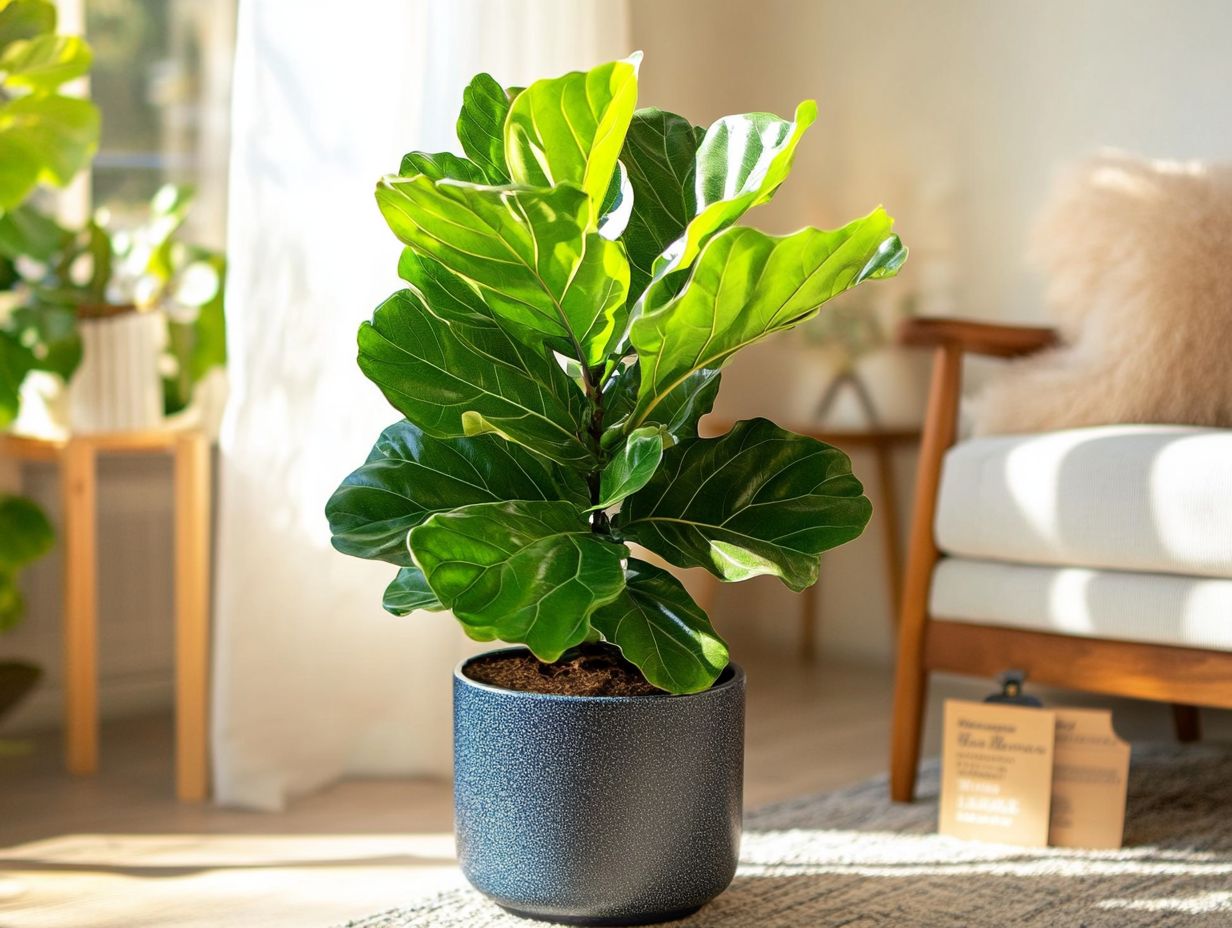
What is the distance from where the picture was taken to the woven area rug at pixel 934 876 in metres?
1.42

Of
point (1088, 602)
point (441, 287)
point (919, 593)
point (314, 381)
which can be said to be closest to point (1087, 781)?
point (1088, 602)

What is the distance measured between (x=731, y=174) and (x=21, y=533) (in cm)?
127

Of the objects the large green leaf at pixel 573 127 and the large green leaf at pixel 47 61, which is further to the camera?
the large green leaf at pixel 47 61

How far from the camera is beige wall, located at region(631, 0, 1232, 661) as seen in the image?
263 cm

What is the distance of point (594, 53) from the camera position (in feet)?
7.23

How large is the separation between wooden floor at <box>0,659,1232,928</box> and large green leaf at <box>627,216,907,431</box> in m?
0.72

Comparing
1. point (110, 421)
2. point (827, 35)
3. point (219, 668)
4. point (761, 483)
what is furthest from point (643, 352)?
point (827, 35)

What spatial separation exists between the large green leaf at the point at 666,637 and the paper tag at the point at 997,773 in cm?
58

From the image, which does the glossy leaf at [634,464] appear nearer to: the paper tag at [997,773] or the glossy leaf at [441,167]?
the glossy leaf at [441,167]

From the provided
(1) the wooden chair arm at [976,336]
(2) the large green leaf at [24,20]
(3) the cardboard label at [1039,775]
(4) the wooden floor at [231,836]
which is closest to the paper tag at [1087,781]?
(3) the cardboard label at [1039,775]

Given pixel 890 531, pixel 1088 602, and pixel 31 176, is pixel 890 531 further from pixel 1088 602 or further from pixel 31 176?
pixel 31 176

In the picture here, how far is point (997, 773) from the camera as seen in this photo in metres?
1.68

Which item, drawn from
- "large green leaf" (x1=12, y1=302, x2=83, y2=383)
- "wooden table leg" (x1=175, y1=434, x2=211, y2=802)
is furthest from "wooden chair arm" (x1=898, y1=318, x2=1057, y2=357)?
"large green leaf" (x1=12, y1=302, x2=83, y2=383)

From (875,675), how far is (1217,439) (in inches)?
54.6
